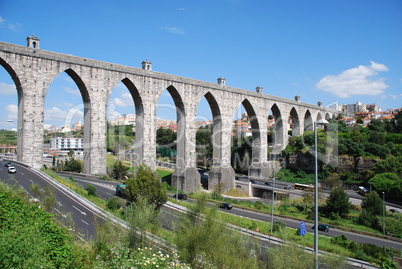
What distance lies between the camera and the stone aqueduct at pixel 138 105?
20781 millimetres

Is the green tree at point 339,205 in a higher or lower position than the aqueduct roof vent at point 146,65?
lower

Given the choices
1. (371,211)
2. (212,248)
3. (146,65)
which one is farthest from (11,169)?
(371,211)

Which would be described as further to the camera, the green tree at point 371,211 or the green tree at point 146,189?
the green tree at point 371,211

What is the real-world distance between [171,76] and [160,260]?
2408cm

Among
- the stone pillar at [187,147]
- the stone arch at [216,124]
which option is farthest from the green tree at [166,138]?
the stone pillar at [187,147]

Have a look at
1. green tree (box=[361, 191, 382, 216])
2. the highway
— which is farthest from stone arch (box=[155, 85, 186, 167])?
green tree (box=[361, 191, 382, 216])

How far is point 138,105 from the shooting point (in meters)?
27.1

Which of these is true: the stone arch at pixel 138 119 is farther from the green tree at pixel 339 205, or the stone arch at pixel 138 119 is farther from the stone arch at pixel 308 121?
the stone arch at pixel 308 121

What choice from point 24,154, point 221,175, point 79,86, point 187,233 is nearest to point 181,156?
point 221,175

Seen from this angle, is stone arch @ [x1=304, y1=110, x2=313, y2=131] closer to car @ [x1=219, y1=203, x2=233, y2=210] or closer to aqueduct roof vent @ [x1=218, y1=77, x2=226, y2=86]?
aqueduct roof vent @ [x1=218, y1=77, x2=226, y2=86]

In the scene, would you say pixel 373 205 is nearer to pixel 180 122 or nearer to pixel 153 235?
pixel 180 122

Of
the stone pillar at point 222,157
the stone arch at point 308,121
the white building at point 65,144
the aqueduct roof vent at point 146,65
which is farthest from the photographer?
the white building at point 65,144

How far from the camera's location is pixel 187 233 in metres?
8.76

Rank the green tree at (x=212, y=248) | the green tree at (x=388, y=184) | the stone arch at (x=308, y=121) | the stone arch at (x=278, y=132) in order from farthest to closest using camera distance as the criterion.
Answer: the stone arch at (x=308, y=121)
the stone arch at (x=278, y=132)
the green tree at (x=388, y=184)
the green tree at (x=212, y=248)
